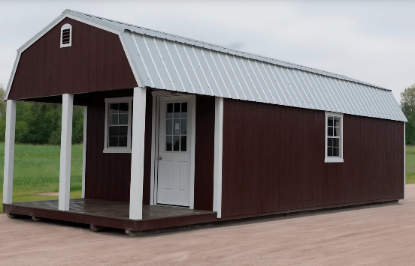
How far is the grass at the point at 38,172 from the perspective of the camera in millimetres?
17422

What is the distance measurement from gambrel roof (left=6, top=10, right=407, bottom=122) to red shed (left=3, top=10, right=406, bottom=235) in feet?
0.09

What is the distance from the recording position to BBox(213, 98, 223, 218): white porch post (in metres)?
9.77

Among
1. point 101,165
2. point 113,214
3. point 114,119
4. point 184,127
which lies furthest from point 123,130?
point 113,214

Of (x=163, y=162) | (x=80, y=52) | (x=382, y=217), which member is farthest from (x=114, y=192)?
(x=382, y=217)

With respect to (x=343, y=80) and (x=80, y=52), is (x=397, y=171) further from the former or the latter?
(x=80, y=52)

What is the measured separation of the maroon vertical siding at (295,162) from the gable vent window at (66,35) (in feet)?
10.1

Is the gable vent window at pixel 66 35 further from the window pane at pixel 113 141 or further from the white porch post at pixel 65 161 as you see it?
the window pane at pixel 113 141

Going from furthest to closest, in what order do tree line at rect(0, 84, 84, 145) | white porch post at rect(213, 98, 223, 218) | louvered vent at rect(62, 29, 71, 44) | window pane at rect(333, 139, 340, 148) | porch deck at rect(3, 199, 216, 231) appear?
tree line at rect(0, 84, 84, 145) → window pane at rect(333, 139, 340, 148) → louvered vent at rect(62, 29, 71, 44) → white porch post at rect(213, 98, 223, 218) → porch deck at rect(3, 199, 216, 231)

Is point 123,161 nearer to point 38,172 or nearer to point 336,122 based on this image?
point 336,122

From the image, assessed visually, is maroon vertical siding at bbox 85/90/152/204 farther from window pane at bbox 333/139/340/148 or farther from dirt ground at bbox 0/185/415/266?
window pane at bbox 333/139/340/148

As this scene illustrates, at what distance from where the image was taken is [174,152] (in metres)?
10.6

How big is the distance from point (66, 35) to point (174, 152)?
9.76 feet

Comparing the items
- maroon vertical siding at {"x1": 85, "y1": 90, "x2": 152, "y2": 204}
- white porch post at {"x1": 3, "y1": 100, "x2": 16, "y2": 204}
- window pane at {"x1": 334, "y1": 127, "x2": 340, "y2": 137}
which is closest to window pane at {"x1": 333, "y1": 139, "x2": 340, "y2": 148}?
window pane at {"x1": 334, "y1": 127, "x2": 340, "y2": 137}

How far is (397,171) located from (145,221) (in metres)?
9.63
